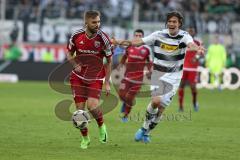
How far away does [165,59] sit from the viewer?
1318 cm

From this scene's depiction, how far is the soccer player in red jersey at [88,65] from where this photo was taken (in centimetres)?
1227

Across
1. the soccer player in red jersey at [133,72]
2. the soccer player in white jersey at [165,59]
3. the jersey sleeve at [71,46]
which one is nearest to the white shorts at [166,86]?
the soccer player in white jersey at [165,59]

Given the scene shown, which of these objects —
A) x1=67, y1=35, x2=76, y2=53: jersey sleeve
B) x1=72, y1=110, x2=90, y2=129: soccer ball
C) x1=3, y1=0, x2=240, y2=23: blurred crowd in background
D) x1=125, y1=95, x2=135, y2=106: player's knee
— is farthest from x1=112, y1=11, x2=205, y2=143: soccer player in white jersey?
x1=3, y1=0, x2=240, y2=23: blurred crowd in background

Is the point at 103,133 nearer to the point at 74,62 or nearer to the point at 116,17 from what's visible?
the point at 74,62

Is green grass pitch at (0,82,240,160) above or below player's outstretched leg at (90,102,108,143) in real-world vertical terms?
below

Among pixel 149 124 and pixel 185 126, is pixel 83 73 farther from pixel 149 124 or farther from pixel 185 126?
pixel 185 126

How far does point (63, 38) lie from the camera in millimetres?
38062

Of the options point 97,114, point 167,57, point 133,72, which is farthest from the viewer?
point 133,72

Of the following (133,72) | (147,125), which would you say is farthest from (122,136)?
(133,72)

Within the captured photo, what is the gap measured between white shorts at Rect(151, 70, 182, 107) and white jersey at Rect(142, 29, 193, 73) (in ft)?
0.37

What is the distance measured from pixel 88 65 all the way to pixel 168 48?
62.9 inches

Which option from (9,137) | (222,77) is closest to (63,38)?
(222,77)

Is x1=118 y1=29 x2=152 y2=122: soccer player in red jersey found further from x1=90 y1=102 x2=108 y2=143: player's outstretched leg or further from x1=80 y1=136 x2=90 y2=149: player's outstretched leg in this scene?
x1=80 y1=136 x2=90 y2=149: player's outstretched leg

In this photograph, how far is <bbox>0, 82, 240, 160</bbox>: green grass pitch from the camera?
11.4m
